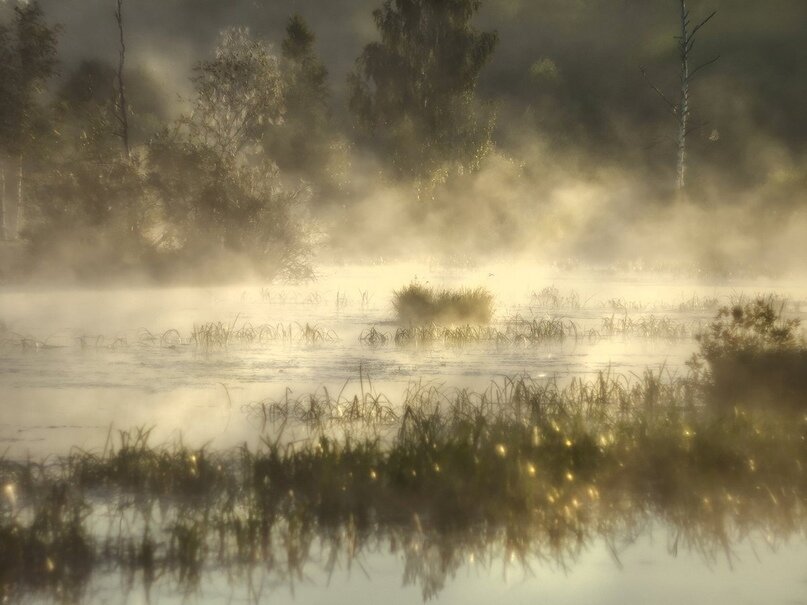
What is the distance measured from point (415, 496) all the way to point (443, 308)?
1112cm

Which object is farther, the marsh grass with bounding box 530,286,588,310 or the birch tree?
the birch tree

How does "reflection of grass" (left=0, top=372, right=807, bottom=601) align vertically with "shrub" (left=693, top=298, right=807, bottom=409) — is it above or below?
below

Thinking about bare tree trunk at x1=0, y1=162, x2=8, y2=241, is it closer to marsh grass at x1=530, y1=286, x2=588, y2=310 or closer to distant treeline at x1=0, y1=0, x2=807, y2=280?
distant treeline at x1=0, y1=0, x2=807, y2=280

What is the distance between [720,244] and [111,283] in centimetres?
2161

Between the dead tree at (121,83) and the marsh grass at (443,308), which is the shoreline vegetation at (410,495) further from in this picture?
the dead tree at (121,83)

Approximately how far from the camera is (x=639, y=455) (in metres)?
7.07

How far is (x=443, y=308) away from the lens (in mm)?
17234

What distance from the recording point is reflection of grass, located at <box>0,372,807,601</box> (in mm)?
5109

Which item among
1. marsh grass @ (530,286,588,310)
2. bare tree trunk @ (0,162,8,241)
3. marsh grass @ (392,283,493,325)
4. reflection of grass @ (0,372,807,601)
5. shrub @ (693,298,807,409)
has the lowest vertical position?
reflection of grass @ (0,372,807,601)

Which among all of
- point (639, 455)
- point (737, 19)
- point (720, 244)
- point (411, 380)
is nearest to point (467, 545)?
point (639, 455)

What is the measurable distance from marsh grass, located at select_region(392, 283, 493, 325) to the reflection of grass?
894 centimetres

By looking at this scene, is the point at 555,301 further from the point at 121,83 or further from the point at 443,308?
the point at 121,83

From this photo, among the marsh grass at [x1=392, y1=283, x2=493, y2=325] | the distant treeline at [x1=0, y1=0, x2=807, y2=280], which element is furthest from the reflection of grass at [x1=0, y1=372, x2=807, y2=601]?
the distant treeline at [x1=0, y1=0, x2=807, y2=280]

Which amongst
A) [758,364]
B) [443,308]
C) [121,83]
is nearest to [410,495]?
[758,364]
